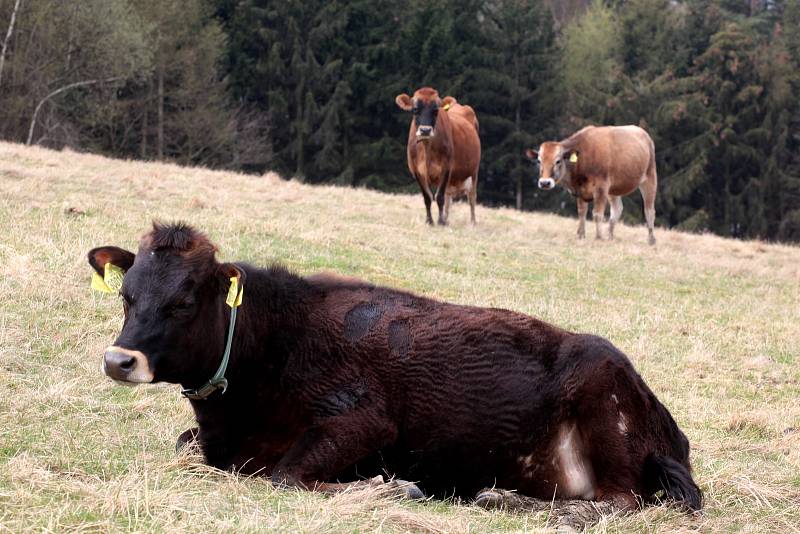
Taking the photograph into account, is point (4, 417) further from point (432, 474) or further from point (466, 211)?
point (466, 211)

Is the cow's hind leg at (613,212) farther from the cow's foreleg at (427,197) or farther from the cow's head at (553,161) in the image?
the cow's foreleg at (427,197)

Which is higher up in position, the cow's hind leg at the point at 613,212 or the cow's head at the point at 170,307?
the cow's hind leg at the point at 613,212

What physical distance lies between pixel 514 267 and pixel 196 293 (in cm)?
1081

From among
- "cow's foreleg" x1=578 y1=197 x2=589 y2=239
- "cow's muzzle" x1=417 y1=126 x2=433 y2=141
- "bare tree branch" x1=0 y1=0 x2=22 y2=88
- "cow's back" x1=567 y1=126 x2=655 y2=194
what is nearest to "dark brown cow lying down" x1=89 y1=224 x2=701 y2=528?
"cow's muzzle" x1=417 y1=126 x2=433 y2=141

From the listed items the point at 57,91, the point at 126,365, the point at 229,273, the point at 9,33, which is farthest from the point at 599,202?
the point at 9,33

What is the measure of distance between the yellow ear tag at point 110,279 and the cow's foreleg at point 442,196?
14499 mm

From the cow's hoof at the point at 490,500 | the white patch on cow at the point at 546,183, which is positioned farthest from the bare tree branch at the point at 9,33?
the cow's hoof at the point at 490,500

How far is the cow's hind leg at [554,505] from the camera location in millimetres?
5297

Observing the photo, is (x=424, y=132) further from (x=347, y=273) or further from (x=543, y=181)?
(x=347, y=273)

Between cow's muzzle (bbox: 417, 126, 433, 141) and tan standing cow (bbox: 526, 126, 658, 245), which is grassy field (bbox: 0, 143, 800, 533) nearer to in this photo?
tan standing cow (bbox: 526, 126, 658, 245)

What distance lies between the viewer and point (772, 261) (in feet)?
73.0

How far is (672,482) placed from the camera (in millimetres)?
5609

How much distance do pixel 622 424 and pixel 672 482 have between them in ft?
1.37

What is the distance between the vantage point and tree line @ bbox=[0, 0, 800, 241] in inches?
1891
